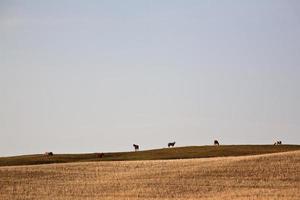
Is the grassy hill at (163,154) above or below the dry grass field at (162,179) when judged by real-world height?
above

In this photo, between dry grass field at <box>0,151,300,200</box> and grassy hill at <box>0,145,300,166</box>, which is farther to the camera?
grassy hill at <box>0,145,300,166</box>

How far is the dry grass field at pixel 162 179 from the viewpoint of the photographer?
116ft

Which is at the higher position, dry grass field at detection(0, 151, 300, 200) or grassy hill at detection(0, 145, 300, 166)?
grassy hill at detection(0, 145, 300, 166)

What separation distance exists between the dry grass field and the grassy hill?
257 inches

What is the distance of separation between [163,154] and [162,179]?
13.1m

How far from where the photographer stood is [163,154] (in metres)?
51.5

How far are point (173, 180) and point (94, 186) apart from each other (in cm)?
398

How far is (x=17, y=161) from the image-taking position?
162 ft

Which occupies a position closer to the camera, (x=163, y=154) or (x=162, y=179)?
(x=162, y=179)

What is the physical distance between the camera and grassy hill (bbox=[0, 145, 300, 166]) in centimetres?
4966

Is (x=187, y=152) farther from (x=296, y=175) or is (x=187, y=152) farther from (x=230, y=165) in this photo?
(x=296, y=175)

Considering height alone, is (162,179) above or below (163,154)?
below

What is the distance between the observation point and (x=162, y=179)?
38.4 meters

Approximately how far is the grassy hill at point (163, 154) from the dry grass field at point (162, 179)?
6516mm
